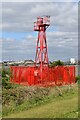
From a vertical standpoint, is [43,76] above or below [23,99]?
above

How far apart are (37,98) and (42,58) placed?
760 inches

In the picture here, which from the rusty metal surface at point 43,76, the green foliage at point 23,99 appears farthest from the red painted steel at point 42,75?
the green foliage at point 23,99

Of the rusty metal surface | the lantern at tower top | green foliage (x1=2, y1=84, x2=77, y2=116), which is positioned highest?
the lantern at tower top

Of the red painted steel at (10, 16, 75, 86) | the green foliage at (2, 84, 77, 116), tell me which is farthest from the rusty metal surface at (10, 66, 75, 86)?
the green foliage at (2, 84, 77, 116)

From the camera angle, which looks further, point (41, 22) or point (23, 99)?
point (41, 22)

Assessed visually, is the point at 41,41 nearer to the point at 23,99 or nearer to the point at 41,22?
the point at 41,22

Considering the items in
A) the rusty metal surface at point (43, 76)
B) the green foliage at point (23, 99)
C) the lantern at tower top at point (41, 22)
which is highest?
the lantern at tower top at point (41, 22)

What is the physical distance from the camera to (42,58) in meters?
38.7

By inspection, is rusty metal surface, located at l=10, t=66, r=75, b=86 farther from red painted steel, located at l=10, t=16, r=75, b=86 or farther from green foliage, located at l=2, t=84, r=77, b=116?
green foliage, located at l=2, t=84, r=77, b=116

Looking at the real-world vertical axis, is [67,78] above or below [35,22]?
below

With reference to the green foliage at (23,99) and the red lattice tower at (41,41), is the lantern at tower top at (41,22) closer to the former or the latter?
the red lattice tower at (41,41)

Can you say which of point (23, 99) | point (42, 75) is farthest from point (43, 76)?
point (23, 99)

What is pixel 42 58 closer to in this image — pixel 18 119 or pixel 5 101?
pixel 5 101

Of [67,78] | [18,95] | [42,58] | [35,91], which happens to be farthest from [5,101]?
[42,58]
